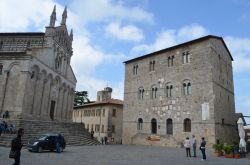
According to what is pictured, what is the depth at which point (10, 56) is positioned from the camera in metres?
27.1

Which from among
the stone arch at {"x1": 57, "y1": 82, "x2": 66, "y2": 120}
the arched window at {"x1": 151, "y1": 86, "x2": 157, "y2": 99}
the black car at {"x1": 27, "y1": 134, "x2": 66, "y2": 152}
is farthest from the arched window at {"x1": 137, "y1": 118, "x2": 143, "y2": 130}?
the black car at {"x1": 27, "y1": 134, "x2": 66, "y2": 152}

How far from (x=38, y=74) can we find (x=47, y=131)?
25.3ft

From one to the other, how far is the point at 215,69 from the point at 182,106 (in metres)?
5.66

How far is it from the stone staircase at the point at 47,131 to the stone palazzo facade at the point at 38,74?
2.48 metres

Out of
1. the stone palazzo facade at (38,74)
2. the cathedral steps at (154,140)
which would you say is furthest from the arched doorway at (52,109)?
the cathedral steps at (154,140)

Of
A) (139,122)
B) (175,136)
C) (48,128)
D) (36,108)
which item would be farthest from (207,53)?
(36,108)

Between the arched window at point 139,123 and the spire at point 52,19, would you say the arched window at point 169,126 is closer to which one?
the arched window at point 139,123

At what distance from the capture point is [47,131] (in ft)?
81.8

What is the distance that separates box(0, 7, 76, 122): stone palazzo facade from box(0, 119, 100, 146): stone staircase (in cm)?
248

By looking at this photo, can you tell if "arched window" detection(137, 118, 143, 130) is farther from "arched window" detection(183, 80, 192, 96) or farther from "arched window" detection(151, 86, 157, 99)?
"arched window" detection(183, 80, 192, 96)

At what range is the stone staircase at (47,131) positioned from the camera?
20.5 m

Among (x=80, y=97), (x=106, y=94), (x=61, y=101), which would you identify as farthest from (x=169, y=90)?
(x=80, y=97)

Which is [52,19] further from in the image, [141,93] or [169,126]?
[169,126]

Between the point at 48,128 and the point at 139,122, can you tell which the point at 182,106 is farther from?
the point at 48,128
